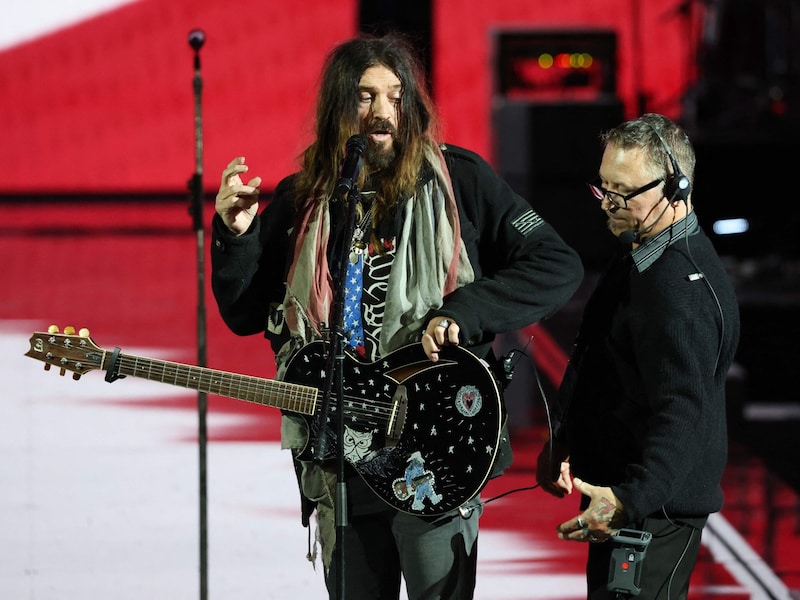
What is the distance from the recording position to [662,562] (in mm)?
1944

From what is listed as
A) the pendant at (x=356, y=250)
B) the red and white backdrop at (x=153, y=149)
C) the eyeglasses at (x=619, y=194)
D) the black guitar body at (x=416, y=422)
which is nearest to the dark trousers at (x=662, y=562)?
the black guitar body at (x=416, y=422)

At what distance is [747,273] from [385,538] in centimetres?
437

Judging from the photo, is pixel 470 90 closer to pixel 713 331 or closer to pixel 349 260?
pixel 349 260

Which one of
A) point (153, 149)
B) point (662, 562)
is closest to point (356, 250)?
point (662, 562)

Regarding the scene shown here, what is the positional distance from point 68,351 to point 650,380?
3.71 ft

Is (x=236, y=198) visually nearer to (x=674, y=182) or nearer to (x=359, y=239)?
(x=359, y=239)

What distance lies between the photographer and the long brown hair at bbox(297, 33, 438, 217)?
2.24 meters

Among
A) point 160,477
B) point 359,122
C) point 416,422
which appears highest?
point 359,122

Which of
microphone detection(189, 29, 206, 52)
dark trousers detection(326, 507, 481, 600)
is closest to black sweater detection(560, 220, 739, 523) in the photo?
dark trousers detection(326, 507, 481, 600)

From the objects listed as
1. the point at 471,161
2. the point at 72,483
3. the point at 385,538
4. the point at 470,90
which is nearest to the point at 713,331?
the point at 471,161

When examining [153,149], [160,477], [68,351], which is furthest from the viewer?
[153,149]

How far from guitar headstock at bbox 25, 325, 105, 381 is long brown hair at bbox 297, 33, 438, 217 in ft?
1.67

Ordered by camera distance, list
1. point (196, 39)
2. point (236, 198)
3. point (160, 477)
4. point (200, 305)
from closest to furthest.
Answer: point (236, 198) < point (196, 39) < point (200, 305) < point (160, 477)

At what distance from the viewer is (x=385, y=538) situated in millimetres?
2244
